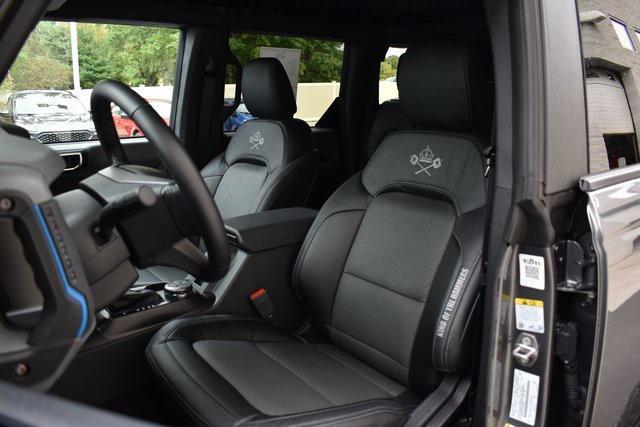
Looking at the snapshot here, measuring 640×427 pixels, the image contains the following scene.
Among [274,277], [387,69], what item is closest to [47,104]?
[274,277]

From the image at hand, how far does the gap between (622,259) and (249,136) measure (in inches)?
86.7

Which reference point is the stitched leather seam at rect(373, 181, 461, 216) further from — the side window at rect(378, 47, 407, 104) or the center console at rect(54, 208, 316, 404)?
the side window at rect(378, 47, 407, 104)

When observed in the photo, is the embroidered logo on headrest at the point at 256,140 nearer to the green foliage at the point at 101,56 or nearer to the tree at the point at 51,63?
the green foliage at the point at 101,56

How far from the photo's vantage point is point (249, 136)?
10.3 ft

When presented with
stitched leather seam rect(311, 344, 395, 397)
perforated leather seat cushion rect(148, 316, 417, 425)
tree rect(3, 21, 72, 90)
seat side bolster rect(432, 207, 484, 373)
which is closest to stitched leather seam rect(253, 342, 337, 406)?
perforated leather seat cushion rect(148, 316, 417, 425)

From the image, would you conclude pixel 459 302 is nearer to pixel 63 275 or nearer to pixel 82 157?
pixel 63 275

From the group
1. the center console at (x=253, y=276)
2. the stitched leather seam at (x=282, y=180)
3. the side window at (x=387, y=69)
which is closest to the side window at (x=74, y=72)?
the stitched leather seam at (x=282, y=180)

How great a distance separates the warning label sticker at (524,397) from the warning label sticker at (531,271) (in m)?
0.21

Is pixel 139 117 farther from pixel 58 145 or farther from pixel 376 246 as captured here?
pixel 58 145

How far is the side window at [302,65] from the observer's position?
3465 mm

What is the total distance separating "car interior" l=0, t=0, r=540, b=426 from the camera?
3.26ft

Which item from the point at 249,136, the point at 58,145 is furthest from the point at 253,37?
the point at 58,145

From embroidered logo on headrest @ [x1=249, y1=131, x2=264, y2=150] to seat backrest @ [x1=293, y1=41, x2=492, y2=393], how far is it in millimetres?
1072

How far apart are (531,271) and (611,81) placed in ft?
1.84
